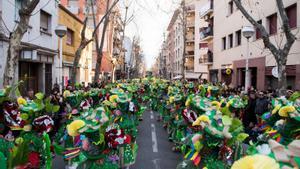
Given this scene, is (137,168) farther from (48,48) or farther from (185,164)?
(48,48)

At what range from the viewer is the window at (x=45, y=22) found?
21688 millimetres

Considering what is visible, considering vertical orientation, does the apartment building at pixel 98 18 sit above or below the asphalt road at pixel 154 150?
above

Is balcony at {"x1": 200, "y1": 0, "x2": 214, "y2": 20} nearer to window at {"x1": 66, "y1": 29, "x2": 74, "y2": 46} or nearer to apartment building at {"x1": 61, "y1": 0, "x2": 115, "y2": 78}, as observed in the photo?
apartment building at {"x1": 61, "y1": 0, "x2": 115, "y2": 78}

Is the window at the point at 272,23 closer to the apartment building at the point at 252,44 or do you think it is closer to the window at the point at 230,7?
the apartment building at the point at 252,44

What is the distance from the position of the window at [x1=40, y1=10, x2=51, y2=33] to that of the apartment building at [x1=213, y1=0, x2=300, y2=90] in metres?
10.9

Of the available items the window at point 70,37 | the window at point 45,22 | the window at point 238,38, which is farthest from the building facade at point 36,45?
the window at point 238,38

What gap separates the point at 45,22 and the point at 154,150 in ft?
45.5

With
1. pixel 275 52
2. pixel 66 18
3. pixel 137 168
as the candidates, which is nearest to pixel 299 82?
pixel 275 52

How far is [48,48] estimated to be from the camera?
72.8 ft

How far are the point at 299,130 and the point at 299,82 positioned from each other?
12.8m

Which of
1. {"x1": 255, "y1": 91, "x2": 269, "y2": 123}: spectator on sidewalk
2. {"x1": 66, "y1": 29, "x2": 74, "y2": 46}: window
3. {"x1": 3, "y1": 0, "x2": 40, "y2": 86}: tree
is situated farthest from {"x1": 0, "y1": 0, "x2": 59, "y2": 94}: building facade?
{"x1": 255, "y1": 91, "x2": 269, "y2": 123}: spectator on sidewalk

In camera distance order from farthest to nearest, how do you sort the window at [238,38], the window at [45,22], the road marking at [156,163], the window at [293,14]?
the window at [238,38], the window at [45,22], the window at [293,14], the road marking at [156,163]

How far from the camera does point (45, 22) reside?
22.3 metres

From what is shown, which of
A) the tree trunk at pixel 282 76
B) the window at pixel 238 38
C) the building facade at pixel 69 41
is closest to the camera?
the tree trunk at pixel 282 76
